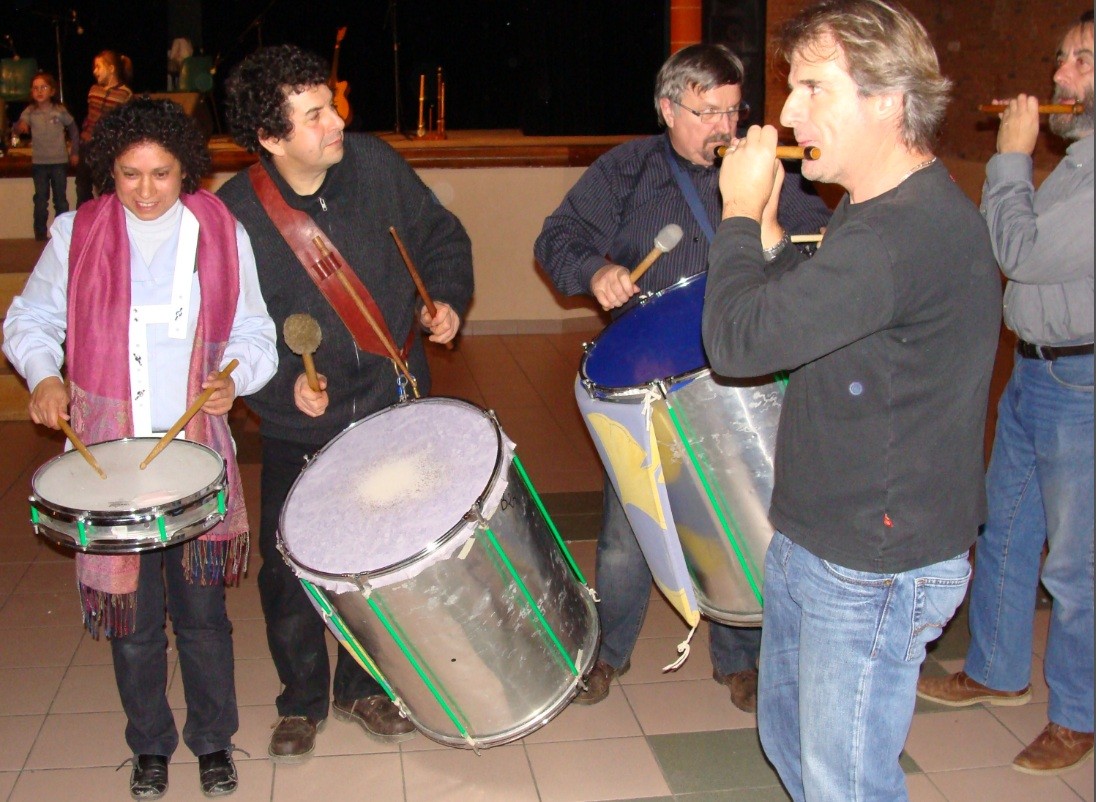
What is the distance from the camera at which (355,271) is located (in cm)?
231

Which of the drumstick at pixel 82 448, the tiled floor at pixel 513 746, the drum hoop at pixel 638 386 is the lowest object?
the tiled floor at pixel 513 746

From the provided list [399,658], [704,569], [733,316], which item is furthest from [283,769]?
[733,316]

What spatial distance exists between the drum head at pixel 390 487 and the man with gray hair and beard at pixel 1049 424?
1.07 m

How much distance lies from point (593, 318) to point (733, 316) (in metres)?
5.32

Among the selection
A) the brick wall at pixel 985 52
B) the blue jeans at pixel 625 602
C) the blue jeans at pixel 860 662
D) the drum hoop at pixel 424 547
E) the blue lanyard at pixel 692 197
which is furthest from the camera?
the brick wall at pixel 985 52

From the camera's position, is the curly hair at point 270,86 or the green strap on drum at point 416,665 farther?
Answer: the curly hair at point 270,86

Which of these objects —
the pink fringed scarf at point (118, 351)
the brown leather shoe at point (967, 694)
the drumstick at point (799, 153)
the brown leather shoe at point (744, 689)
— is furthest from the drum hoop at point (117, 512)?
the brown leather shoe at point (967, 694)

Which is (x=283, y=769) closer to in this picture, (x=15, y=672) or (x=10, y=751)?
(x=10, y=751)

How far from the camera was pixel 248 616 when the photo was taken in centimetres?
316

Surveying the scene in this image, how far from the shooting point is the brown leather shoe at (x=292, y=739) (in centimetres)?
244

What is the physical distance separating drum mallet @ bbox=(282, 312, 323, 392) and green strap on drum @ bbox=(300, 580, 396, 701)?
397 mm

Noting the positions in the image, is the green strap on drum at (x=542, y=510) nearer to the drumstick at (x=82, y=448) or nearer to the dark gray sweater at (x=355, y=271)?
the dark gray sweater at (x=355, y=271)

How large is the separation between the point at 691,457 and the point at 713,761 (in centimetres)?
82

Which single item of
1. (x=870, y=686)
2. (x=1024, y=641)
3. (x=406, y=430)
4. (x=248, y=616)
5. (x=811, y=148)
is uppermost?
(x=811, y=148)
